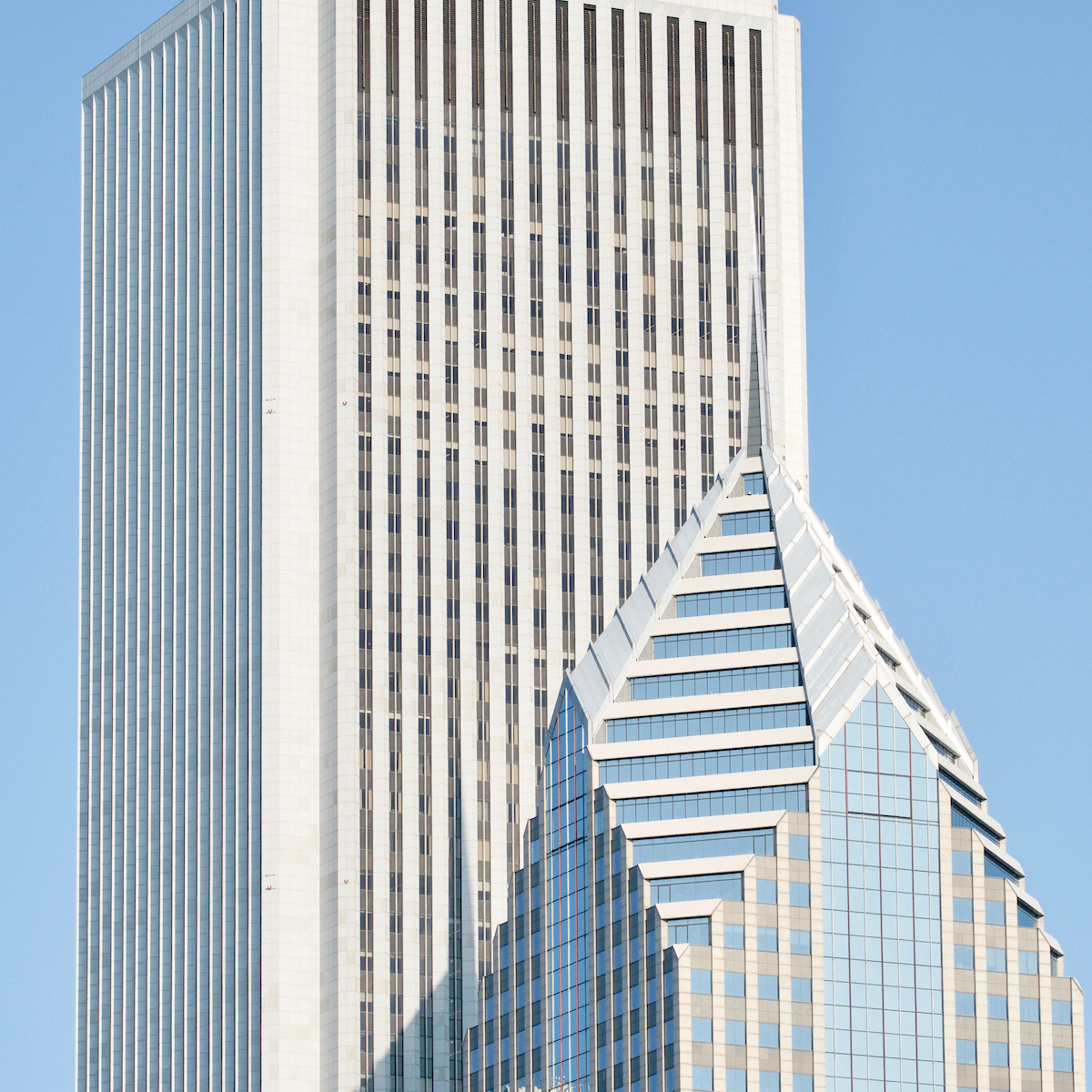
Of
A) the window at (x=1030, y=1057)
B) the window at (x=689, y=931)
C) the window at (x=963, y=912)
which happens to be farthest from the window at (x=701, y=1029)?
the window at (x=1030, y=1057)

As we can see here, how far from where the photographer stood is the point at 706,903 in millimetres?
199000

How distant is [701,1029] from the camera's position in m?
196

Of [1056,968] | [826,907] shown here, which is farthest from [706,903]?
[1056,968]

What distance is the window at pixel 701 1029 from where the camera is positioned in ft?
641

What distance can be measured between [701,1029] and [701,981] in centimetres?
283

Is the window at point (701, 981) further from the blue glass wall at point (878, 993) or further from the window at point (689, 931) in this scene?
the blue glass wall at point (878, 993)

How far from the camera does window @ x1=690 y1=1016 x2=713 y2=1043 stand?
641 ft

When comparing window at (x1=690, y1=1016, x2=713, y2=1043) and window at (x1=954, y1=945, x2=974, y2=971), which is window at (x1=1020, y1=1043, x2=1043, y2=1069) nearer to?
window at (x1=954, y1=945, x2=974, y2=971)

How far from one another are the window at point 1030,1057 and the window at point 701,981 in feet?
61.7

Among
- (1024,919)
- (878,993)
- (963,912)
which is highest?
(963,912)

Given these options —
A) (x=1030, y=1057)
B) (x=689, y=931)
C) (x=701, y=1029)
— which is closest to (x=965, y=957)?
(x=1030, y=1057)

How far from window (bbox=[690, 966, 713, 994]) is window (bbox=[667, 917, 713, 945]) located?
1.92m

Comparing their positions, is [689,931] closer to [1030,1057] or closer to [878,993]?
[878,993]

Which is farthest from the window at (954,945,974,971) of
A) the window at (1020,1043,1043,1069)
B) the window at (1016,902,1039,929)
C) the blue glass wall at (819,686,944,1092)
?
the window at (1020,1043,1043,1069)
